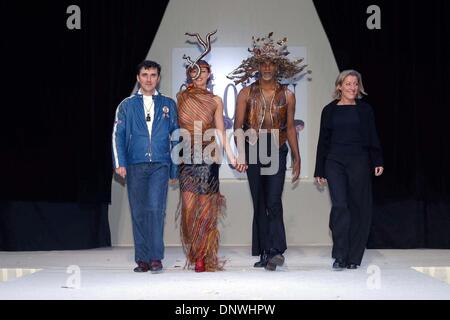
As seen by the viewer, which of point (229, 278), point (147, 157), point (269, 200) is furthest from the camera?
point (269, 200)

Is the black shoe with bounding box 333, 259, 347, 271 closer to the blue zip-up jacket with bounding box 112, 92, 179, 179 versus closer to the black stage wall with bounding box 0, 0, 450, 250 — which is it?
the blue zip-up jacket with bounding box 112, 92, 179, 179

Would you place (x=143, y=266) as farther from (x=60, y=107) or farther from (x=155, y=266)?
(x=60, y=107)

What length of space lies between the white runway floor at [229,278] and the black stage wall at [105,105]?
383 millimetres

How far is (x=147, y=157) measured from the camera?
5.01m

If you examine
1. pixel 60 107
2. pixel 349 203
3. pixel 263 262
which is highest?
pixel 60 107

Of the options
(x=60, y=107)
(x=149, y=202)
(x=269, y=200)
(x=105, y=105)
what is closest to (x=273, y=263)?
(x=269, y=200)

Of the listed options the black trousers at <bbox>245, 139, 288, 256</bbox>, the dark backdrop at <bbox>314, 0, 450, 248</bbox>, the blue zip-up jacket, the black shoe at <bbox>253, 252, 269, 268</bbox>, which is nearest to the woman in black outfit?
the black trousers at <bbox>245, 139, 288, 256</bbox>

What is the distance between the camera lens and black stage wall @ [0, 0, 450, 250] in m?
6.65

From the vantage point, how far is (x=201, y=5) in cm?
709

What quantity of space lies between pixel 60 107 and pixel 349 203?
2.57 m

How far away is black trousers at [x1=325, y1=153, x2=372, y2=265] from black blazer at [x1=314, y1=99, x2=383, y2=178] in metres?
0.07

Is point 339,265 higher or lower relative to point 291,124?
lower

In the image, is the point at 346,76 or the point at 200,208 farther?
the point at 346,76

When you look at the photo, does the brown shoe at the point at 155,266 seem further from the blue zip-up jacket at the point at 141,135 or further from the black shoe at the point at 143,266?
the blue zip-up jacket at the point at 141,135
